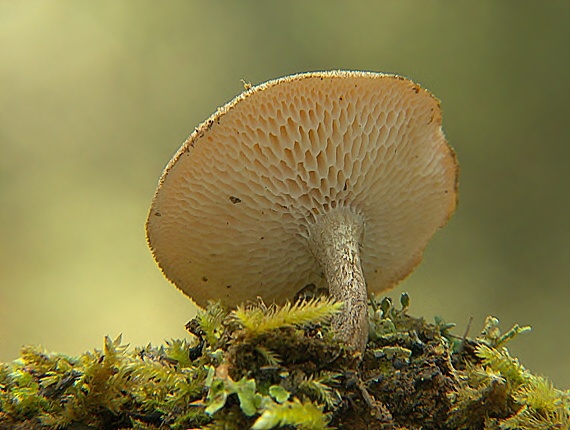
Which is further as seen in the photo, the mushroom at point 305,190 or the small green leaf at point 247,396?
the mushroom at point 305,190

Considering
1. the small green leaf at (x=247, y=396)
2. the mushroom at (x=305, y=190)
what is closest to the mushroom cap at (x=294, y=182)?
the mushroom at (x=305, y=190)

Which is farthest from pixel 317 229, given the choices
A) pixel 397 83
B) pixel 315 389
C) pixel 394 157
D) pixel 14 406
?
pixel 14 406

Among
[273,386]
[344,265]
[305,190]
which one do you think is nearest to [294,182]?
[305,190]

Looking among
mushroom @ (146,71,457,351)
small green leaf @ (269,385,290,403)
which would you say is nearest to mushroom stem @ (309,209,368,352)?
mushroom @ (146,71,457,351)

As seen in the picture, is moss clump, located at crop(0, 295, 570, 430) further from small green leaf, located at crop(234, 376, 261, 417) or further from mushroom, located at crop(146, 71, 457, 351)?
mushroom, located at crop(146, 71, 457, 351)

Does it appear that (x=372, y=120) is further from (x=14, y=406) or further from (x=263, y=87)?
(x=14, y=406)

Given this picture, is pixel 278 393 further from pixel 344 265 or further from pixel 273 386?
pixel 344 265

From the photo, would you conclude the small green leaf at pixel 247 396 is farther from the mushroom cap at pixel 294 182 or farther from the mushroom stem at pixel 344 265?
the mushroom cap at pixel 294 182
